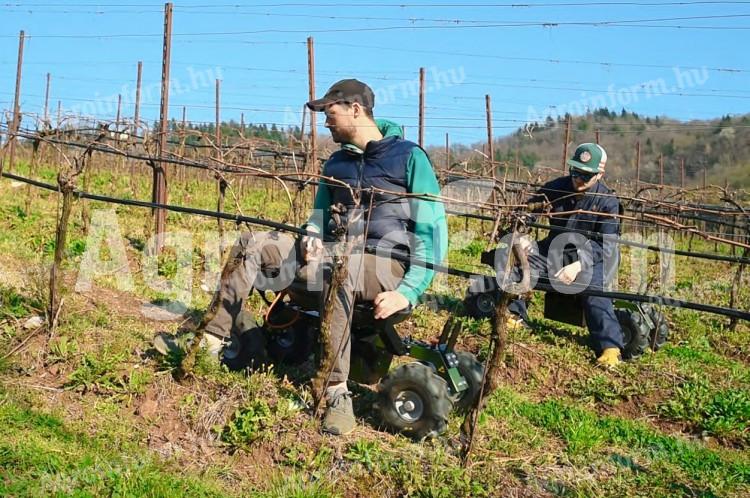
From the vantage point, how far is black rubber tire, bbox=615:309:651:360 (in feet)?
19.5

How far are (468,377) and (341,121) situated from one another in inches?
56.8

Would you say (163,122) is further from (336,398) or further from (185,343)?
(336,398)

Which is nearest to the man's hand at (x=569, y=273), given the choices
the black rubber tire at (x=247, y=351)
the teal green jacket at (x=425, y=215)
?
the teal green jacket at (x=425, y=215)

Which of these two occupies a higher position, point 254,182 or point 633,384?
point 254,182

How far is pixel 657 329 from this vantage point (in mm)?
6164

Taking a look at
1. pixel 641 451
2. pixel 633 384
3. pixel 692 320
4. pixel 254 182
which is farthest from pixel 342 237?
pixel 254 182

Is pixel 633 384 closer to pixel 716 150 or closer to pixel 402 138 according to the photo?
pixel 402 138

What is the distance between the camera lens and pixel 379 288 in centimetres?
376

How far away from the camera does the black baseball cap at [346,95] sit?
153 inches

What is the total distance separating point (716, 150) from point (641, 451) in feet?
236

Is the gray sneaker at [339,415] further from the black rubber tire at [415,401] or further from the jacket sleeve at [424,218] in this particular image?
the jacket sleeve at [424,218]

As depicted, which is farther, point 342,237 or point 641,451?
point 641,451

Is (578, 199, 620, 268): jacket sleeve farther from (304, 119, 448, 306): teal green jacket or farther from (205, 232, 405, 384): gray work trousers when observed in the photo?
(205, 232, 405, 384): gray work trousers

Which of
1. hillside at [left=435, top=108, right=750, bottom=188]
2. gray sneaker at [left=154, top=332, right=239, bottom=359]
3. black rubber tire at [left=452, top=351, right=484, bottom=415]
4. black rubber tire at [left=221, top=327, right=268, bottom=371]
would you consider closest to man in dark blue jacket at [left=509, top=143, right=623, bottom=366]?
black rubber tire at [left=452, top=351, right=484, bottom=415]
